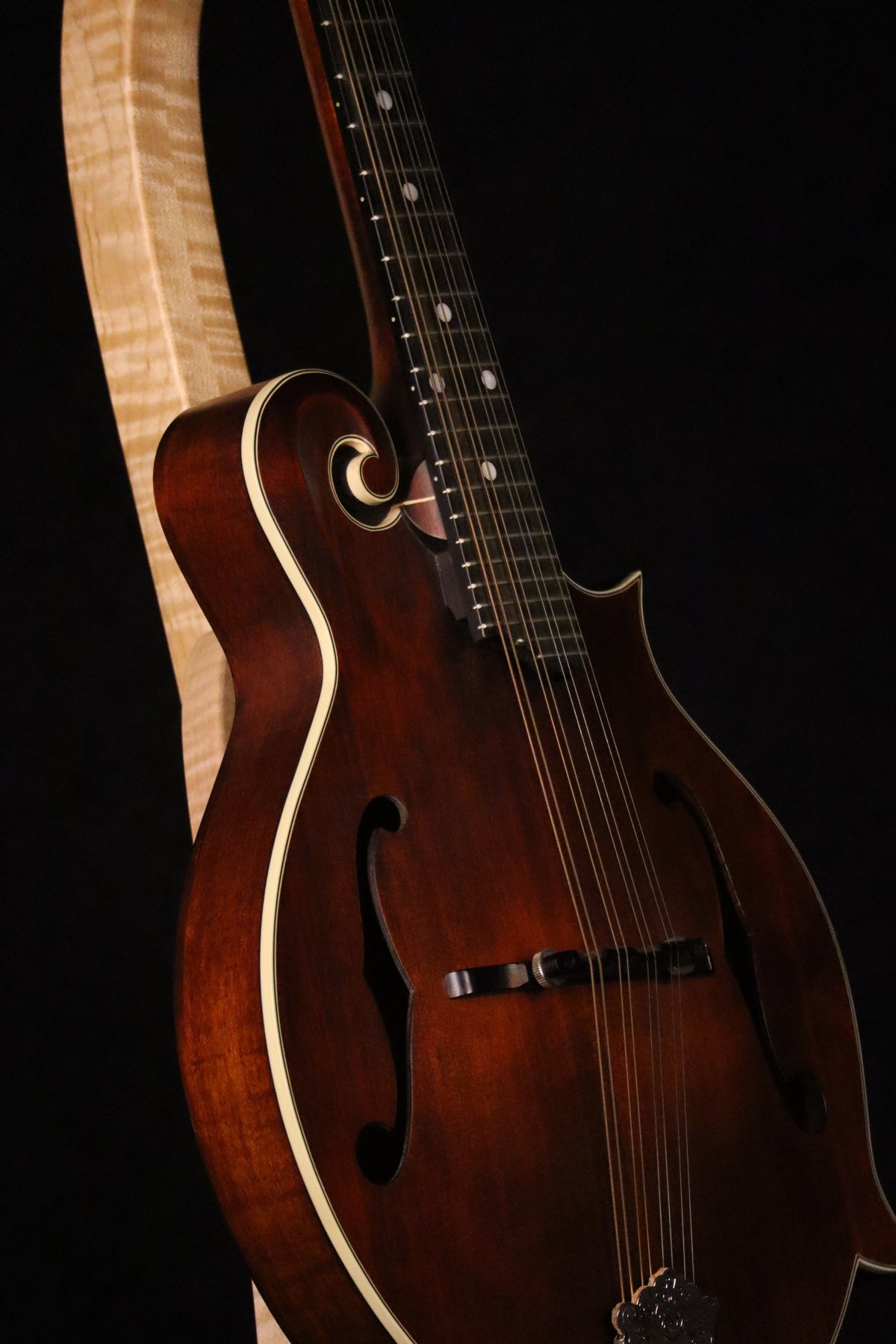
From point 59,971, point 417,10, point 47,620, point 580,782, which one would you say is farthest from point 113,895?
point 417,10

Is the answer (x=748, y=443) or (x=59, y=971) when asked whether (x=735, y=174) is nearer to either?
(x=748, y=443)

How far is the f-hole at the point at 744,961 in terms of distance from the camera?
1019 millimetres

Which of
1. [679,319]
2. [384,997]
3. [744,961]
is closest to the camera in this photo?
[384,997]

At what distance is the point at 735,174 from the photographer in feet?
6.22

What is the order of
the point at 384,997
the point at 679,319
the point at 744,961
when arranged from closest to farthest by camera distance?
the point at 384,997
the point at 744,961
the point at 679,319

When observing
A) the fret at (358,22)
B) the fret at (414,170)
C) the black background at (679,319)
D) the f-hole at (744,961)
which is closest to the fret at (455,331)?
the fret at (414,170)

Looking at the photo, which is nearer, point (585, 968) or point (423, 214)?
point (585, 968)

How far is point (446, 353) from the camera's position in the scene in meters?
1.06

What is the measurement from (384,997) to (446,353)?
0.46 m

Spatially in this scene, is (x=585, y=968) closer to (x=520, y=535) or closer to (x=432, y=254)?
(x=520, y=535)

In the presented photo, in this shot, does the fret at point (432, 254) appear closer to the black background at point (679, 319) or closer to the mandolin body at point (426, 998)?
the mandolin body at point (426, 998)

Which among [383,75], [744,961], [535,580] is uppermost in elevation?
[383,75]

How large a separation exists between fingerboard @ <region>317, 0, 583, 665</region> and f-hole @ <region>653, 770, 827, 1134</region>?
126 mm

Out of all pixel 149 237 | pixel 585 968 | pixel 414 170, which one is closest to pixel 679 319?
pixel 414 170
